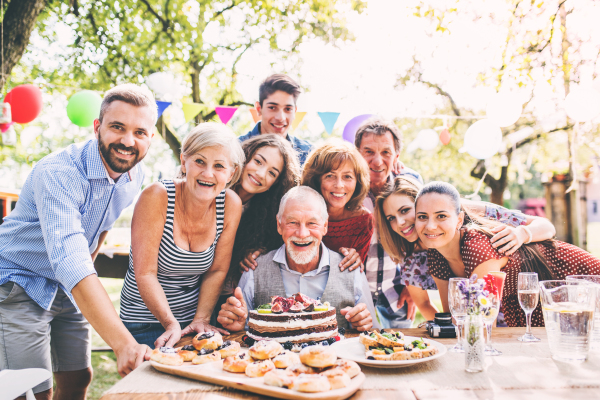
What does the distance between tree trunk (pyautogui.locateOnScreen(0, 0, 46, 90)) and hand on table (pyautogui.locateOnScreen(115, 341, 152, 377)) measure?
5854 mm

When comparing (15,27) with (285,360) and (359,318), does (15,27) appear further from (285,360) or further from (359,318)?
(285,360)

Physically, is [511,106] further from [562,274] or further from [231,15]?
[231,15]

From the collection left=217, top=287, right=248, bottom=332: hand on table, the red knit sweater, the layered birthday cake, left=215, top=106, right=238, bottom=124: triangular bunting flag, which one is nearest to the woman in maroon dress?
the red knit sweater

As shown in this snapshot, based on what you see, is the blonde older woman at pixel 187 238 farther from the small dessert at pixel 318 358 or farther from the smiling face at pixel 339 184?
the small dessert at pixel 318 358

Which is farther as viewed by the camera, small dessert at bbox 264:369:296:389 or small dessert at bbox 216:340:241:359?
small dessert at bbox 216:340:241:359

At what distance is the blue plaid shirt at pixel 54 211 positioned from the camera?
252 cm

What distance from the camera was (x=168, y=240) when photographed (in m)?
2.94

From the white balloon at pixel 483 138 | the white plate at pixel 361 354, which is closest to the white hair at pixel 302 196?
the white plate at pixel 361 354

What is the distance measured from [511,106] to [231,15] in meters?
8.80

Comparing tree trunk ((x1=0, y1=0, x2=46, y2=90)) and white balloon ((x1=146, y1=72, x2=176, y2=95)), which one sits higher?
tree trunk ((x1=0, y1=0, x2=46, y2=90))

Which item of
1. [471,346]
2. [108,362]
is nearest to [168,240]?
[471,346]

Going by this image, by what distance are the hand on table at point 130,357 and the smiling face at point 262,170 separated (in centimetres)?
168

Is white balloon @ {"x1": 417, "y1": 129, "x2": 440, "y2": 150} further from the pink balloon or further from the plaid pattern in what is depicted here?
the plaid pattern

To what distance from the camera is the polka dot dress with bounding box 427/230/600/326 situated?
2.96 meters
